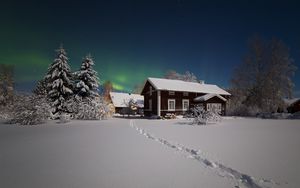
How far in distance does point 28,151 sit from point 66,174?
323 centimetres

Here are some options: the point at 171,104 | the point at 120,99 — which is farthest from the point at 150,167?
the point at 120,99

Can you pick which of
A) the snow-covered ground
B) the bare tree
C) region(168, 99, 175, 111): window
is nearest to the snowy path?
the snow-covered ground

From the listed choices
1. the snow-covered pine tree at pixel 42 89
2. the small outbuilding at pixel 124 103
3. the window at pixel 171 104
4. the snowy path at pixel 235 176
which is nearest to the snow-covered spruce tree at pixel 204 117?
the snowy path at pixel 235 176

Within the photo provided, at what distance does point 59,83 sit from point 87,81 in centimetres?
405

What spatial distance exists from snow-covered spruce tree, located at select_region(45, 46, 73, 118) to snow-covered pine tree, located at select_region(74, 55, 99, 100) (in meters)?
1.35

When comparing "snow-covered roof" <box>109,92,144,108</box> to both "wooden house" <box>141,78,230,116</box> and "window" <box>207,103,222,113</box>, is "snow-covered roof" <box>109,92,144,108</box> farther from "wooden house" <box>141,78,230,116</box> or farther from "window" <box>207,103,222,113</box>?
"window" <box>207,103,222,113</box>

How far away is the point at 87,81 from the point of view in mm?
26938

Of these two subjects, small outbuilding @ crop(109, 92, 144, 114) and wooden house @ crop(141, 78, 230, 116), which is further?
small outbuilding @ crop(109, 92, 144, 114)

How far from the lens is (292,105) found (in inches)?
1706

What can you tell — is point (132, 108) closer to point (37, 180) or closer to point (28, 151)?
point (28, 151)

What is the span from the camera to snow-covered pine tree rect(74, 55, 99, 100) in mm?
25938

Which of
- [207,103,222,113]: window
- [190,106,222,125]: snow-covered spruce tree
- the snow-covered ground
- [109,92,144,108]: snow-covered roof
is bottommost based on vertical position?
the snow-covered ground

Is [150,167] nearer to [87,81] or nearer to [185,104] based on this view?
[87,81]

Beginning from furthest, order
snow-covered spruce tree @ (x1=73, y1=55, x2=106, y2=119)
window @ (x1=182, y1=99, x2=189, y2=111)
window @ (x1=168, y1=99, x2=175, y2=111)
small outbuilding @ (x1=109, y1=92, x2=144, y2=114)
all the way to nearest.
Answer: small outbuilding @ (x1=109, y1=92, x2=144, y2=114) < window @ (x1=182, y1=99, x2=189, y2=111) < window @ (x1=168, y1=99, x2=175, y2=111) < snow-covered spruce tree @ (x1=73, y1=55, x2=106, y2=119)
